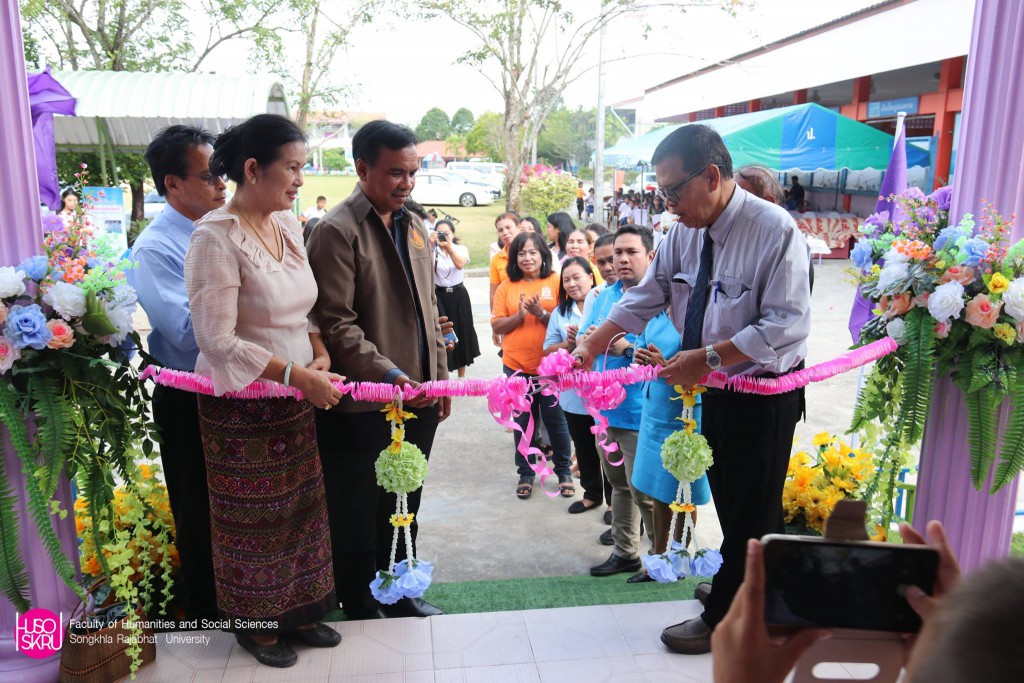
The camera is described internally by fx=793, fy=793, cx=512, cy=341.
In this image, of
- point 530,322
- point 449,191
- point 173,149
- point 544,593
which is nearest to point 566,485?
point 530,322

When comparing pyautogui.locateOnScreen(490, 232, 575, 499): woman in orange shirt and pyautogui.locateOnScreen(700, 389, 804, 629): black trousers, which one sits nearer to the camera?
pyautogui.locateOnScreen(700, 389, 804, 629): black trousers

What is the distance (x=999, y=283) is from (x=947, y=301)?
192 mm

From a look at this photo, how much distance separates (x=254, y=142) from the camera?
9.06 feet

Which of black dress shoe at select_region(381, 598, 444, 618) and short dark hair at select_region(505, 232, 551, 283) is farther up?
short dark hair at select_region(505, 232, 551, 283)

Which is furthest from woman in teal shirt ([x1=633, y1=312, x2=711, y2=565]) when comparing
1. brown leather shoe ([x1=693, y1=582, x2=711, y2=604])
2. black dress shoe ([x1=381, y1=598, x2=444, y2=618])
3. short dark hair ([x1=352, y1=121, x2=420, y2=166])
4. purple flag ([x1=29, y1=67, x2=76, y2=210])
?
purple flag ([x1=29, y1=67, x2=76, y2=210])

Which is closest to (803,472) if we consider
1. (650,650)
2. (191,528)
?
(650,650)

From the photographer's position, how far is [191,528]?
326 cm

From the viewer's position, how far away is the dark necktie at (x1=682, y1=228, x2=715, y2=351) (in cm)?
307

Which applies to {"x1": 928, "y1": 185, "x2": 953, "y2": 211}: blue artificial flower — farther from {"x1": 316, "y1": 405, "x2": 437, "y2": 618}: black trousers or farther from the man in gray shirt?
{"x1": 316, "y1": 405, "x2": 437, "y2": 618}: black trousers

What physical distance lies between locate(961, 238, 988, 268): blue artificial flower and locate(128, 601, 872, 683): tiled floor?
1.58 meters

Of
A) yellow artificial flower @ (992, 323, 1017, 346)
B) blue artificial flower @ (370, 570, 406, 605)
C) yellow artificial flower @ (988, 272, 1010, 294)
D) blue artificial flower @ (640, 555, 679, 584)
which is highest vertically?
yellow artificial flower @ (988, 272, 1010, 294)

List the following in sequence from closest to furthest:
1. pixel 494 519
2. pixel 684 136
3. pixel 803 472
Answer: pixel 684 136 < pixel 803 472 < pixel 494 519

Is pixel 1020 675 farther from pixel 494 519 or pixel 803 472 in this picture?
pixel 494 519

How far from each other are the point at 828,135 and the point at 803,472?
11.6 metres
